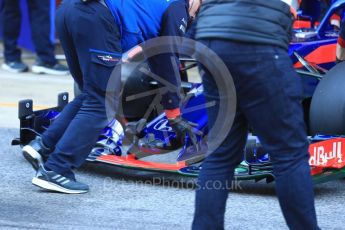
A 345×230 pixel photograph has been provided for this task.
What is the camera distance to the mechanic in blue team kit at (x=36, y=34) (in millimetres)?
8492

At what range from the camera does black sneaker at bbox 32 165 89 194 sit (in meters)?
4.63

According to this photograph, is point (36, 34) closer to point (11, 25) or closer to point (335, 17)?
point (11, 25)

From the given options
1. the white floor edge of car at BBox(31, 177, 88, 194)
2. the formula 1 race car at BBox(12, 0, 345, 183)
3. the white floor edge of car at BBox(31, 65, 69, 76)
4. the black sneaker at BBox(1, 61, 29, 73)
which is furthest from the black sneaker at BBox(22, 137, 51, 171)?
the black sneaker at BBox(1, 61, 29, 73)

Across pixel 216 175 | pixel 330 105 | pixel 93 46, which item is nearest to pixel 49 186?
pixel 93 46

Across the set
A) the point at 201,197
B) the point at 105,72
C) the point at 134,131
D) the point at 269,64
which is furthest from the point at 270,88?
the point at 134,131

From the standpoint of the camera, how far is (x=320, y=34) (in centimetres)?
570

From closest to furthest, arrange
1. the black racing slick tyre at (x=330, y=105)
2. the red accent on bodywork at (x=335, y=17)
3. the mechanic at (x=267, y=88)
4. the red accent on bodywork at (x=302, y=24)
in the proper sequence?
the mechanic at (x=267, y=88)
the black racing slick tyre at (x=330, y=105)
the red accent on bodywork at (x=335, y=17)
the red accent on bodywork at (x=302, y=24)

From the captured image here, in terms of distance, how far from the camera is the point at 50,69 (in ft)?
28.2

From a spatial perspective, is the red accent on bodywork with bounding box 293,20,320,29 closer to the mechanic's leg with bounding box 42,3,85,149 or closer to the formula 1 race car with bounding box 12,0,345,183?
the formula 1 race car with bounding box 12,0,345,183

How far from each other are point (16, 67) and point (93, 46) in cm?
434

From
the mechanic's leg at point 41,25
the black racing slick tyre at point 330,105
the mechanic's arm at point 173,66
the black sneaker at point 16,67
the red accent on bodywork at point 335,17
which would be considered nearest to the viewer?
the mechanic's arm at point 173,66

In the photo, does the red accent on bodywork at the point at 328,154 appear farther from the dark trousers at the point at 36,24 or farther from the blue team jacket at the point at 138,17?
the dark trousers at the point at 36,24

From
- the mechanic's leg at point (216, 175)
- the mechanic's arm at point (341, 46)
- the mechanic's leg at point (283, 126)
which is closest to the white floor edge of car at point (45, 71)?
the mechanic's arm at point (341, 46)

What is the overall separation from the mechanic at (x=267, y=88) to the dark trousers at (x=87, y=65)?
1.16 metres
